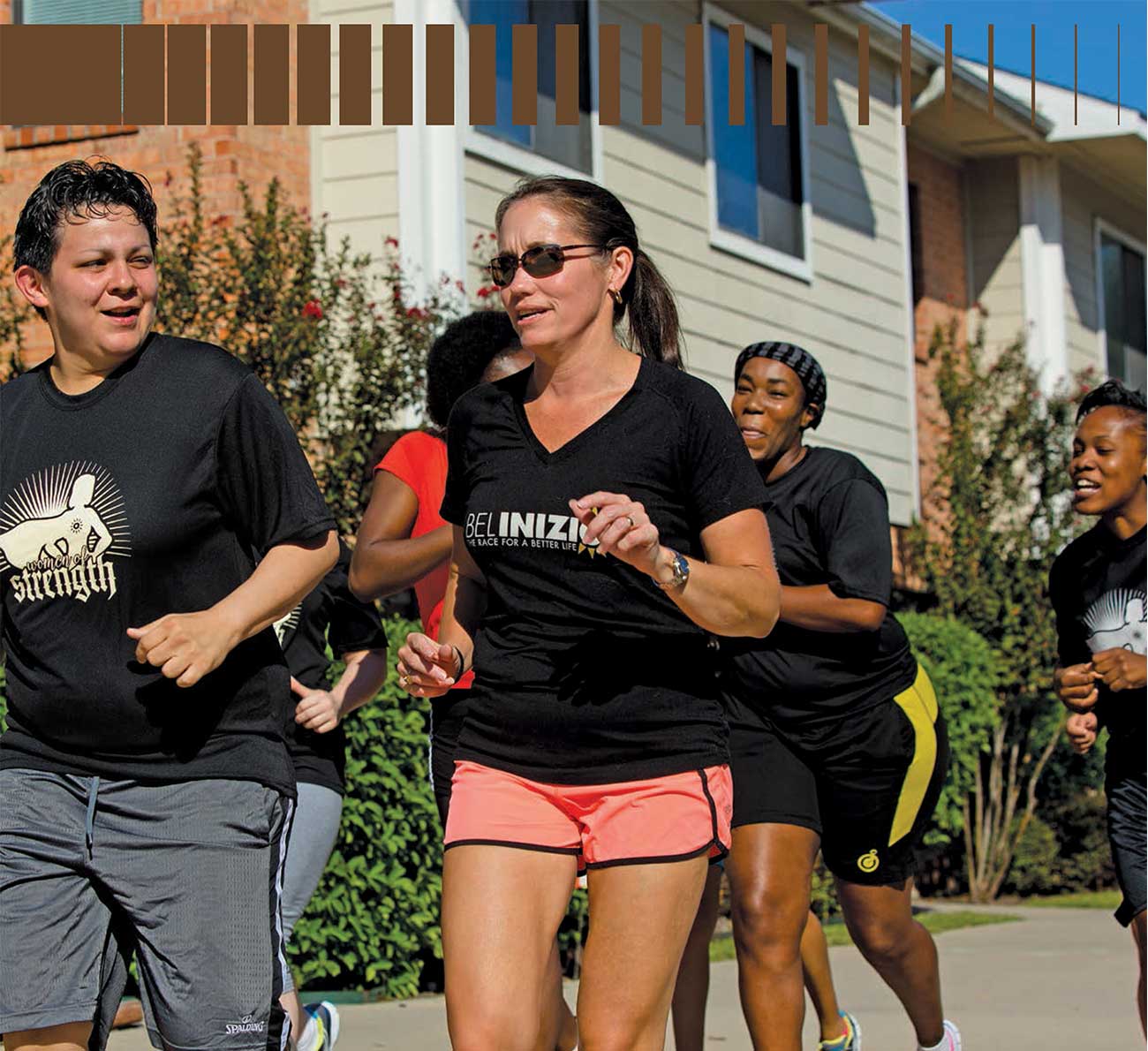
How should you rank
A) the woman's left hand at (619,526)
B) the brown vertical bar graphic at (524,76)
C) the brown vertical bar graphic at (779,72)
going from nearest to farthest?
the woman's left hand at (619,526) → the brown vertical bar graphic at (524,76) → the brown vertical bar graphic at (779,72)

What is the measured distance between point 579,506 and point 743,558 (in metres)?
0.55

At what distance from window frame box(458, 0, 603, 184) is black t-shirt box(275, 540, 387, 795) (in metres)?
5.12

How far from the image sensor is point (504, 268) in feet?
13.2

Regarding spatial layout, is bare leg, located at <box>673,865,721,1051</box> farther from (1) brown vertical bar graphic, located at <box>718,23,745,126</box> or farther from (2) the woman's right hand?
(1) brown vertical bar graphic, located at <box>718,23,745,126</box>

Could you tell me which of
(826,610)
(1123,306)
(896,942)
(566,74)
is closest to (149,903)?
(826,610)

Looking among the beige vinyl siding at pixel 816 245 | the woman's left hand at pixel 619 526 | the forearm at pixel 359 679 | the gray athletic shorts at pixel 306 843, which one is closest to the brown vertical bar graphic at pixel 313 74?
the beige vinyl siding at pixel 816 245

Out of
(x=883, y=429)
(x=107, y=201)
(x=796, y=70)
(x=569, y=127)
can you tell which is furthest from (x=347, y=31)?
(x=107, y=201)

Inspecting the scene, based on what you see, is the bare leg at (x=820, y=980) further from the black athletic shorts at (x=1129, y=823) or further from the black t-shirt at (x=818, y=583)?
the black athletic shorts at (x=1129, y=823)

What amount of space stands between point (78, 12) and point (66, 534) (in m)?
7.94

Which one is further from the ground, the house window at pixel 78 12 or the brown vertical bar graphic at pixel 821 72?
the brown vertical bar graphic at pixel 821 72

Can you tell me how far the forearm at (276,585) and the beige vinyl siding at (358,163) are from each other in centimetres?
701

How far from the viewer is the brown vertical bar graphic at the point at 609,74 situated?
484 inches

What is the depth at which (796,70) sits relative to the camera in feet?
47.4

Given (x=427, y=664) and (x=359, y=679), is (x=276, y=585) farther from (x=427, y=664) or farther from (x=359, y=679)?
(x=359, y=679)
